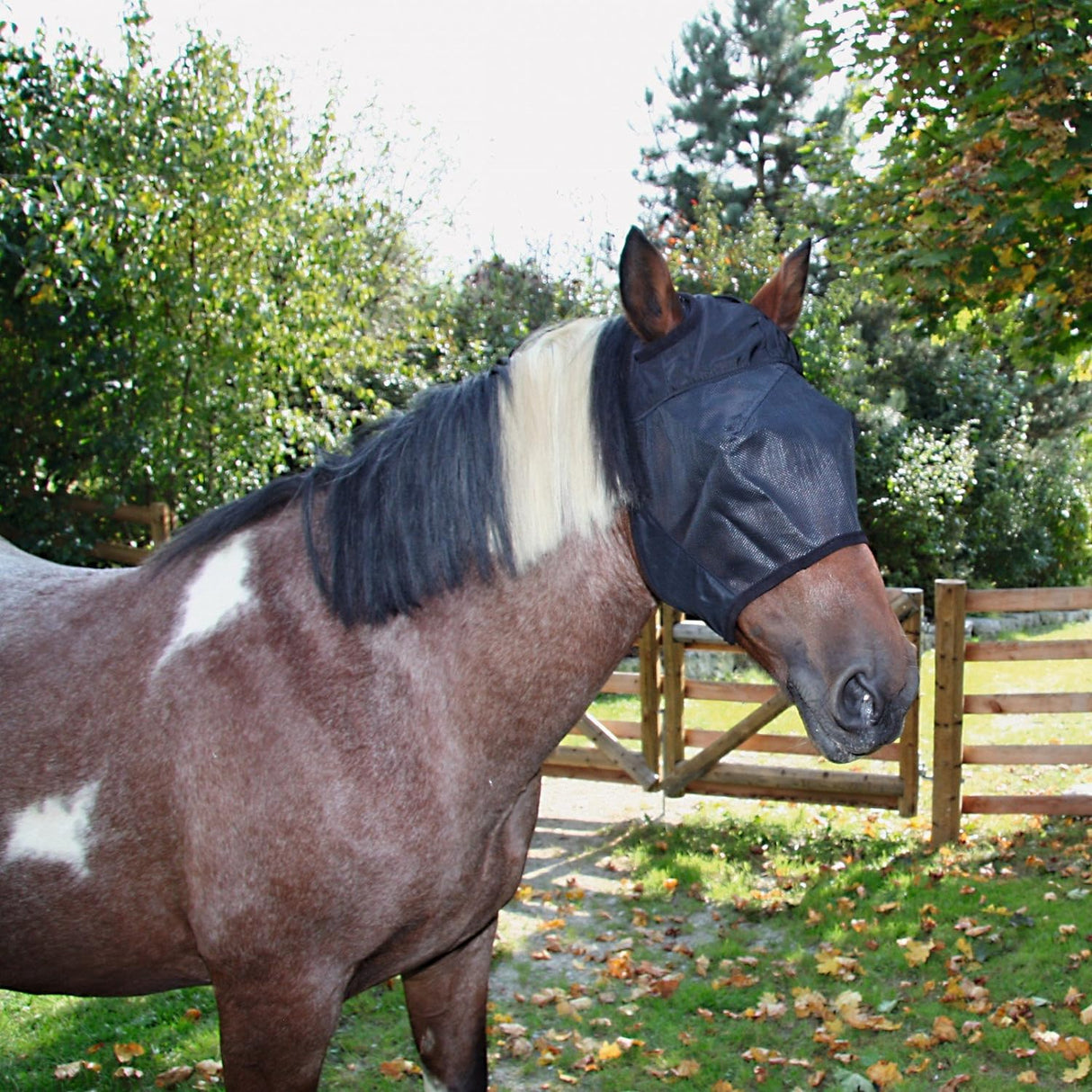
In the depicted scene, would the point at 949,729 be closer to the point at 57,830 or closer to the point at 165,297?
the point at 57,830

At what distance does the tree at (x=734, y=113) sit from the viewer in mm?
21625

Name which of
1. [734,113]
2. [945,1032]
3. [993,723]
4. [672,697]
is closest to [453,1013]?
[945,1032]

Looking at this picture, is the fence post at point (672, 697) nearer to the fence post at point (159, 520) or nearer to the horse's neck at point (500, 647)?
the fence post at point (159, 520)

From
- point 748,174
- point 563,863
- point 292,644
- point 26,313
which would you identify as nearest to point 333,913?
point 292,644

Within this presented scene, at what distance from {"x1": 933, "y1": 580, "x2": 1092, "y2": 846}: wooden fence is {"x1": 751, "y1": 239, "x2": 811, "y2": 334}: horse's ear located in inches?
192

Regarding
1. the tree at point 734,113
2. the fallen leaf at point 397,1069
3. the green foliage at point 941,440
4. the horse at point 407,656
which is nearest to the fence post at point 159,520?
the fallen leaf at point 397,1069

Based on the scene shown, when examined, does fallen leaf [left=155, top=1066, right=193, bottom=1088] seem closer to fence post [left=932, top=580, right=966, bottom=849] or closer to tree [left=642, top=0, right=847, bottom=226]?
fence post [left=932, top=580, right=966, bottom=849]

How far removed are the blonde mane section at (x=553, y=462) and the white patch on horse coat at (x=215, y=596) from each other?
60 cm

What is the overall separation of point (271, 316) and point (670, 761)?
4.39 metres

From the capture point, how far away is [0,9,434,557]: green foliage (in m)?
7.29

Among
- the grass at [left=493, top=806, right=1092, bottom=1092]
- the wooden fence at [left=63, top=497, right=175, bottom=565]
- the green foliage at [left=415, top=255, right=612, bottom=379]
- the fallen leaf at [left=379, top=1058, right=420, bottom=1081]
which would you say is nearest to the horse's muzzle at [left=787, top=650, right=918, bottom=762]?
the grass at [left=493, top=806, right=1092, bottom=1092]

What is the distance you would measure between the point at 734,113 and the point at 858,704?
23048 millimetres

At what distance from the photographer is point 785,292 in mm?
2004

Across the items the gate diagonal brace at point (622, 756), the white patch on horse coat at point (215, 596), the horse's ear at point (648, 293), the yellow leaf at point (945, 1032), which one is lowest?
the yellow leaf at point (945, 1032)
